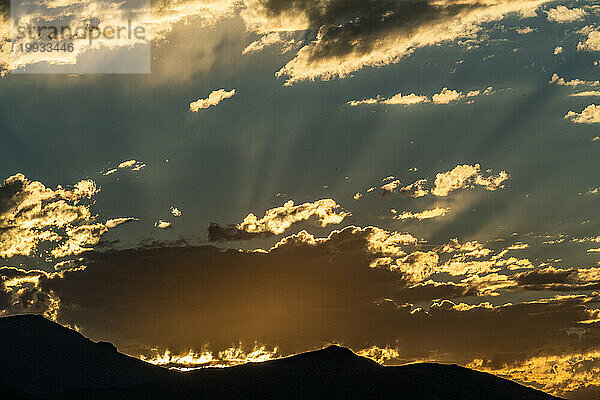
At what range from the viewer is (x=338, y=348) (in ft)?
513

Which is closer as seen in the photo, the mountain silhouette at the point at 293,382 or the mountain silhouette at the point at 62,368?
the mountain silhouette at the point at 293,382

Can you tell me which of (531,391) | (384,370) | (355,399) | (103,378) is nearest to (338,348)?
(384,370)

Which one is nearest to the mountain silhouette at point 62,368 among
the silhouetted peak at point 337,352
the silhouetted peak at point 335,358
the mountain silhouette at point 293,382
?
the mountain silhouette at point 293,382

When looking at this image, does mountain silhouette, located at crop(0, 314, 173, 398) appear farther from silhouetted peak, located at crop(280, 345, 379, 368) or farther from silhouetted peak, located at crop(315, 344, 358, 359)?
silhouetted peak, located at crop(315, 344, 358, 359)

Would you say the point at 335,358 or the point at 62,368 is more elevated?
the point at 62,368

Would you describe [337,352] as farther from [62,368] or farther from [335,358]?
[62,368]

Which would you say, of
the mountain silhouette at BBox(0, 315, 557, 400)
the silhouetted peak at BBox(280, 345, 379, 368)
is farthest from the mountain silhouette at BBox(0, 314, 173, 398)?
the silhouetted peak at BBox(280, 345, 379, 368)

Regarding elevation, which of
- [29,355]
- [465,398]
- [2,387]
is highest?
[29,355]

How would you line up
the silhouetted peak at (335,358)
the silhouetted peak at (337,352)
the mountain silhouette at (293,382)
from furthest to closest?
the silhouetted peak at (337,352), the silhouetted peak at (335,358), the mountain silhouette at (293,382)

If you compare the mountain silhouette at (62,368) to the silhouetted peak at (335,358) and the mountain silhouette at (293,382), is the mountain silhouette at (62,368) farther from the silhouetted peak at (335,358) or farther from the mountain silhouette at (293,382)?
the silhouetted peak at (335,358)

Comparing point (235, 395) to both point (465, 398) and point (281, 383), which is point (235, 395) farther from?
point (465, 398)

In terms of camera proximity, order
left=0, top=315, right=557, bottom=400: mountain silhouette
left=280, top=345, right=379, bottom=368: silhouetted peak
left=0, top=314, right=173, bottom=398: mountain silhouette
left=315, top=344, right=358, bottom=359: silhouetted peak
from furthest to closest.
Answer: left=0, top=314, right=173, bottom=398: mountain silhouette
left=315, top=344, right=358, bottom=359: silhouetted peak
left=280, top=345, right=379, bottom=368: silhouetted peak
left=0, top=315, right=557, bottom=400: mountain silhouette

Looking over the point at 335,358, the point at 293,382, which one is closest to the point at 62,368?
the point at 293,382

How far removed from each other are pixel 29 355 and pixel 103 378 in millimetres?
27585
